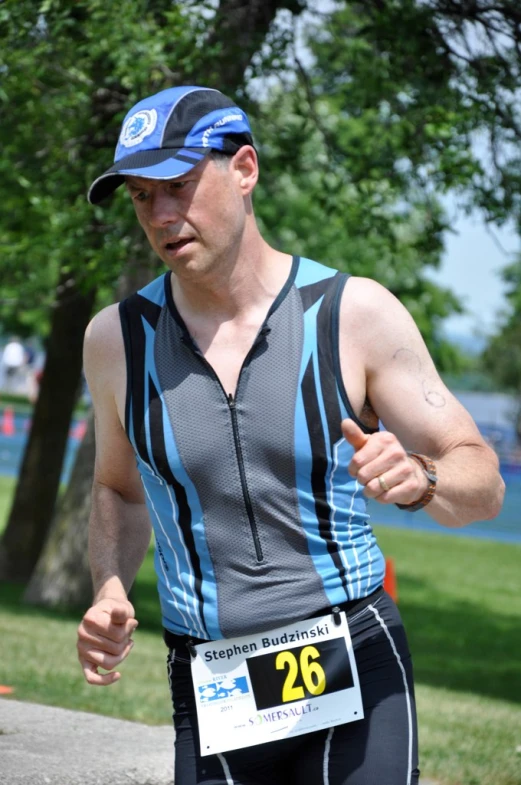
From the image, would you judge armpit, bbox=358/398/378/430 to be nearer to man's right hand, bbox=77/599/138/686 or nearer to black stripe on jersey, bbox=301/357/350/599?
black stripe on jersey, bbox=301/357/350/599

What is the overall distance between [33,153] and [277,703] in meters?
9.63

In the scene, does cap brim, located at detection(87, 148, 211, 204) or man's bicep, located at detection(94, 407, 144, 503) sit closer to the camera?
cap brim, located at detection(87, 148, 211, 204)

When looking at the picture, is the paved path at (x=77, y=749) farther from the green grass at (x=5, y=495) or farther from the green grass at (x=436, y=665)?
the green grass at (x=5, y=495)

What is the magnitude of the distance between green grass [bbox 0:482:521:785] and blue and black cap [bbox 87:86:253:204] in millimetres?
3752

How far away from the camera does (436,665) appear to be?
39.2 feet

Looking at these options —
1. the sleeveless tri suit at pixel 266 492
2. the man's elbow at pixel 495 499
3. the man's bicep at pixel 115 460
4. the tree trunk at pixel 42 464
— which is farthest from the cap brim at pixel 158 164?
the tree trunk at pixel 42 464

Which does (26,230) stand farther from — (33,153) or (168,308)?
(168,308)

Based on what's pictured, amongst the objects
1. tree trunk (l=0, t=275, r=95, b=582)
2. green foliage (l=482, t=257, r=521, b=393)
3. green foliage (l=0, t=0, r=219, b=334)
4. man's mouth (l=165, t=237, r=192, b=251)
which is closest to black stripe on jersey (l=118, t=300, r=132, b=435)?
man's mouth (l=165, t=237, r=192, b=251)

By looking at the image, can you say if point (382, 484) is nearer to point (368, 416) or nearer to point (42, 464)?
point (368, 416)

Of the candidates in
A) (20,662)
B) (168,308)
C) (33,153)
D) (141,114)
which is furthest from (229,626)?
(33,153)

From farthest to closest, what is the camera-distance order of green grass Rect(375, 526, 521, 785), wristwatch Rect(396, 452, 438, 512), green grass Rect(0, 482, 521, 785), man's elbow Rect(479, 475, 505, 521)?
green grass Rect(0, 482, 521, 785) → green grass Rect(375, 526, 521, 785) → man's elbow Rect(479, 475, 505, 521) → wristwatch Rect(396, 452, 438, 512)

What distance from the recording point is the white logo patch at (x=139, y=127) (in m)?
2.79

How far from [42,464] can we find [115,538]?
40.1 feet

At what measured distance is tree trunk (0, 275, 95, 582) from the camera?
48.7ft
